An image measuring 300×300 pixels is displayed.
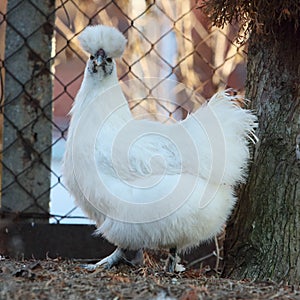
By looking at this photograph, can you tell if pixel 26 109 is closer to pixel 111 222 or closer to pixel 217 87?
pixel 111 222

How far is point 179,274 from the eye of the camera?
3230 mm

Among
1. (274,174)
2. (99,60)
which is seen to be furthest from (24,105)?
(274,174)

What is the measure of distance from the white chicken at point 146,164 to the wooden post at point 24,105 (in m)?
0.65

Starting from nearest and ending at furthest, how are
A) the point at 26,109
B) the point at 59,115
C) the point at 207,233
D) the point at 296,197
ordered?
the point at 296,197
the point at 207,233
the point at 26,109
the point at 59,115

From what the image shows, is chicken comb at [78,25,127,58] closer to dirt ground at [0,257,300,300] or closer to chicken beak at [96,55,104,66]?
chicken beak at [96,55,104,66]

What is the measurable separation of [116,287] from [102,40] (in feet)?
4.60

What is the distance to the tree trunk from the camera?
10.5ft

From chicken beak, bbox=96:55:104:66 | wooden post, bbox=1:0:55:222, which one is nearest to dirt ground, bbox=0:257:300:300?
chicken beak, bbox=96:55:104:66

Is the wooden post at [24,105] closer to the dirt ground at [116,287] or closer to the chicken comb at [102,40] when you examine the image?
the chicken comb at [102,40]

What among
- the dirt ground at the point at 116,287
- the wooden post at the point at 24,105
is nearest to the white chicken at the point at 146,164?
the dirt ground at the point at 116,287

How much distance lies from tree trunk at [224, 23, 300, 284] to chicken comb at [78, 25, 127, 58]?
2.20ft

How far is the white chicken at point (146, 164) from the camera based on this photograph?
324 centimetres

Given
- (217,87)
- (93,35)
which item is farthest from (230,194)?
(217,87)

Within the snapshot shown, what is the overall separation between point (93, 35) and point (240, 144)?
0.88 meters
